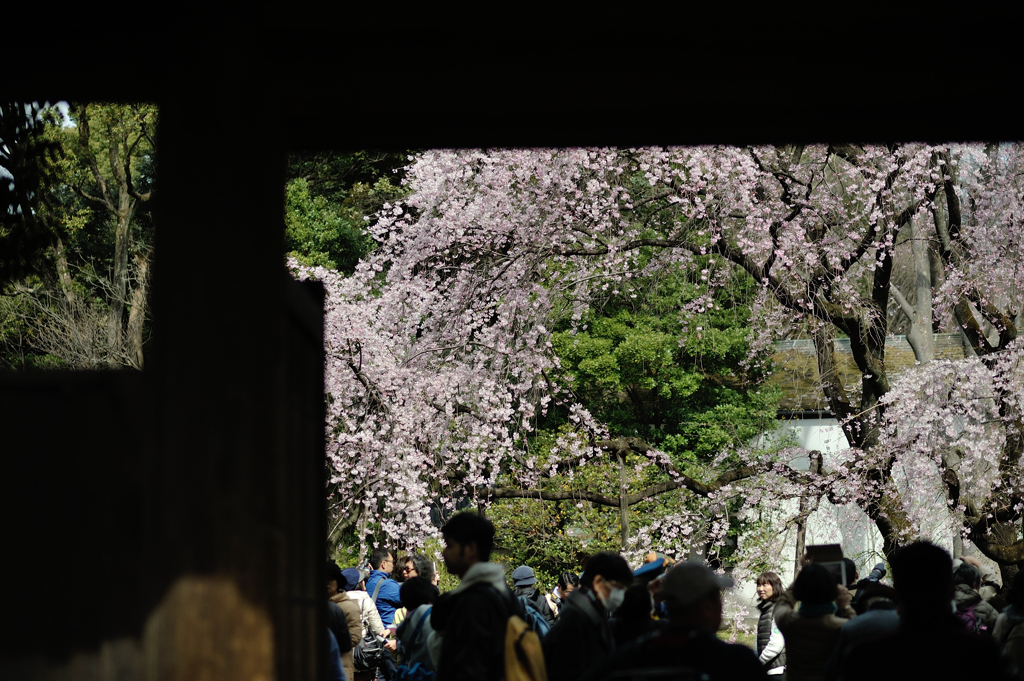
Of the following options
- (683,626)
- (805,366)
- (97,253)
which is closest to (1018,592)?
(683,626)

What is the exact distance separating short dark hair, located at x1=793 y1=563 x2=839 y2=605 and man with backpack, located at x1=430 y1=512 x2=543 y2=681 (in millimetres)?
1592

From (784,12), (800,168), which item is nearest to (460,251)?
(800,168)

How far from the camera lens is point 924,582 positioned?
3014 millimetres

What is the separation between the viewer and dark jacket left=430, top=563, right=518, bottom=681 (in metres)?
3.63

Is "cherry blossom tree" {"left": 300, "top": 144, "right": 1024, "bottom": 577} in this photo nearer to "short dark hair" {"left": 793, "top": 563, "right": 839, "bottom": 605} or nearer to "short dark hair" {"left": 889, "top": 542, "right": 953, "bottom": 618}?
"short dark hair" {"left": 793, "top": 563, "right": 839, "bottom": 605}

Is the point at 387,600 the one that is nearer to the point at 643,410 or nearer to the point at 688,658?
the point at 688,658

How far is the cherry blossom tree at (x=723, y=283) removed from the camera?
11.0 meters

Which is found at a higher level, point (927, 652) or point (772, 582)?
point (927, 652)

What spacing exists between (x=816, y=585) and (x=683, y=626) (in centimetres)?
205

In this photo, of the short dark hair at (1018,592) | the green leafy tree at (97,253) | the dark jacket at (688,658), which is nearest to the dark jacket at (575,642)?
the dark jacket at (688,658)

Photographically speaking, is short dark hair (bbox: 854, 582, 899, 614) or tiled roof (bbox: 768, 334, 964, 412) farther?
tiled roof (bbox: 768, 334, 964, 412)

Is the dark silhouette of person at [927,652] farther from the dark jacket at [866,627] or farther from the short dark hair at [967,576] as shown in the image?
the short dark hair at [967,576]

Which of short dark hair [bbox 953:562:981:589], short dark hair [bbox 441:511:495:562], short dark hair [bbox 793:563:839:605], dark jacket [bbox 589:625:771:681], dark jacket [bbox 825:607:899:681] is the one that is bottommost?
short dark hair [bbox 953:562:981:589]

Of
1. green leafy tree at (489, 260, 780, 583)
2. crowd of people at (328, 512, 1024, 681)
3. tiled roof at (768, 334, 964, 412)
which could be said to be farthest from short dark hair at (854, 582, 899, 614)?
tiled roof at (768, 334, 964, 412)
